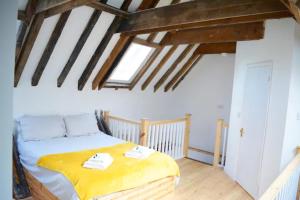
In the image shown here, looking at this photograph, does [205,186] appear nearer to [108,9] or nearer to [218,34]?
[218,34]

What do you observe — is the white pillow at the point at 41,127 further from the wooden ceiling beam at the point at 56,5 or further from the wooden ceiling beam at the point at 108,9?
the wooden ceiling beam at the point at 108,9

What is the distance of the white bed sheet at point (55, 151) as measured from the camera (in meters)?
2.45

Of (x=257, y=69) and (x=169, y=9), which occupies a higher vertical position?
(x=169, y=9)

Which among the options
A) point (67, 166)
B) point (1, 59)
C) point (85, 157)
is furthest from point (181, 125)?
point (1, 59)

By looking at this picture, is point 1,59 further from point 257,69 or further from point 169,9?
point 257,69

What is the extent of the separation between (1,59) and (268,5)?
2469 millimetres

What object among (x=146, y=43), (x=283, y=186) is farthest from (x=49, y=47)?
(x=283, y=186)

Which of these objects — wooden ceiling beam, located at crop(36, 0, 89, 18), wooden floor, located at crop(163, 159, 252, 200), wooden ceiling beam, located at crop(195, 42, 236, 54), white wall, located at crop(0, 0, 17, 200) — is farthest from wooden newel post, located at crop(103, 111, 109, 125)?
white wall, located at crop(0, 0, 17, 200)

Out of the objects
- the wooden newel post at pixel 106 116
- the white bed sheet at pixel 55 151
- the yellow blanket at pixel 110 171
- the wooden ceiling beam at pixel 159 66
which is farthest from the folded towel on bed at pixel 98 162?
the wooden ceiling beam at pixel 159 66

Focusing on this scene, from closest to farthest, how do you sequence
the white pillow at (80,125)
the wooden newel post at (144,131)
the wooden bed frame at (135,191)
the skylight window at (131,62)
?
1. the wooden bed frame at (135,191)
2. the white pillow at (80,125)
3. the wooden newel post at (144,131)
4. the skylight window at (131,62)

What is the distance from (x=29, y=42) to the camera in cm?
303

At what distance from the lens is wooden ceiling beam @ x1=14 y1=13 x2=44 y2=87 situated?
2.84 m

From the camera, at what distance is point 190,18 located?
2.79 metres

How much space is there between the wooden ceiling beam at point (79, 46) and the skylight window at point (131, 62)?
1.09 metres
